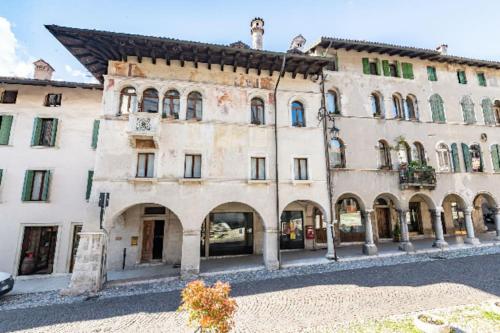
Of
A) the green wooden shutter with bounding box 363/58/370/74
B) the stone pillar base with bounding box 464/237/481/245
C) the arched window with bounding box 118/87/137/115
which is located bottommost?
the stone pillar base with bounding box 464/237/481/245

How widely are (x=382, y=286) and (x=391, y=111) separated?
12.0 metres

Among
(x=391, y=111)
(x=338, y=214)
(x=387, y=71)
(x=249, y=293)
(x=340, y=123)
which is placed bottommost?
(x=249, y=293)

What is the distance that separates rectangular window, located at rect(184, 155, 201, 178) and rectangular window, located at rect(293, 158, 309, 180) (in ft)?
16.8

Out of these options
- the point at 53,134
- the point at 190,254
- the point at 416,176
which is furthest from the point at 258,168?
the point at 53,134

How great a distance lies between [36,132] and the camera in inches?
551

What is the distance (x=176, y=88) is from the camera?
41.6ft

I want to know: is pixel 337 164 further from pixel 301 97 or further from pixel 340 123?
pixel 301 97

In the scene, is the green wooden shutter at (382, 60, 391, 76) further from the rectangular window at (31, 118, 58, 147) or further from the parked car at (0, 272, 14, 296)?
the parked car at (0, 272, 14, 296)

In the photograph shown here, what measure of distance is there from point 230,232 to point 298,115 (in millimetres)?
8326

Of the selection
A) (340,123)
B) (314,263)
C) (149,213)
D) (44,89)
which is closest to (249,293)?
(314,263)

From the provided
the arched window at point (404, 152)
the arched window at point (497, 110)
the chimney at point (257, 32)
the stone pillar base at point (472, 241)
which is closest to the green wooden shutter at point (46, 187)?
the chimney at point (257, 32)

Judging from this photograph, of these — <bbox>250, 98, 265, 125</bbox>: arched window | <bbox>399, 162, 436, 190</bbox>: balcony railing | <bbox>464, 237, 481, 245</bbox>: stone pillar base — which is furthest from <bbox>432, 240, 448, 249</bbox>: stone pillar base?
<bbox>250, 98, 265, 125</bbox>: arched window

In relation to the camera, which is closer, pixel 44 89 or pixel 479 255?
pixel 479 255

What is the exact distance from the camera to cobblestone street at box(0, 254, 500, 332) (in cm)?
698
